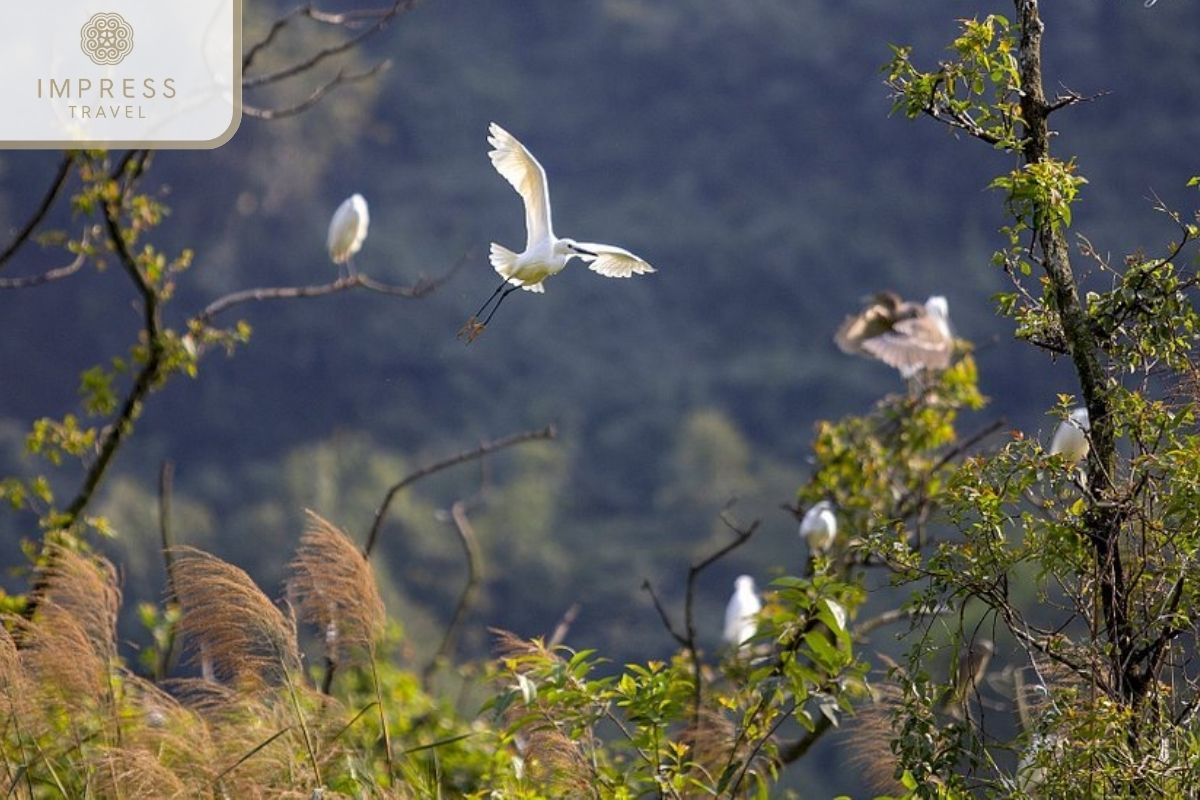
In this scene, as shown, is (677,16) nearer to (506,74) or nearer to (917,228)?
(506,74)

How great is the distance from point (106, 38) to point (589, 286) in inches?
515

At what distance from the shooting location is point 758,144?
1811 cm

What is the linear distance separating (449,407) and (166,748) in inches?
519

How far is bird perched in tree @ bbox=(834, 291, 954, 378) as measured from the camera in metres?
4.59

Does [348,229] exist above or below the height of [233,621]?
above

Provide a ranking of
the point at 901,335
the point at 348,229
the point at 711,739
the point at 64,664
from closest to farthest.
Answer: the point at 64,664, the point at 711,739, the point at 901,335, the point at 348,229

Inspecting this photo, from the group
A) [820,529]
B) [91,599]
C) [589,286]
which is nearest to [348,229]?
[820,529]

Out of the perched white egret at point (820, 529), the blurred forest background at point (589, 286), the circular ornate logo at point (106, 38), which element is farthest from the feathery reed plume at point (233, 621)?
the blurred forest background at point (589, 286)

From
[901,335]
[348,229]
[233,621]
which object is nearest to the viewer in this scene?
[233,621]

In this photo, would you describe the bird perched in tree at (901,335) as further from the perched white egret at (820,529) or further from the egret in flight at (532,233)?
the egret in flight at (532,233)

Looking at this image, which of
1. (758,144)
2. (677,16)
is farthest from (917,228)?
(677,16)

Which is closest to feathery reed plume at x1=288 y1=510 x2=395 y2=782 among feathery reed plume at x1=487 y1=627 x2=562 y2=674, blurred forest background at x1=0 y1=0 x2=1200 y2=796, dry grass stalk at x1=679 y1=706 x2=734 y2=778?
feathery reed plume at x1=487 y1=627 x2=562 y2=674

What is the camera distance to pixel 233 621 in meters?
2.61

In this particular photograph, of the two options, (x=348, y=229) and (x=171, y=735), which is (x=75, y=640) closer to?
(x=171, y=735)
